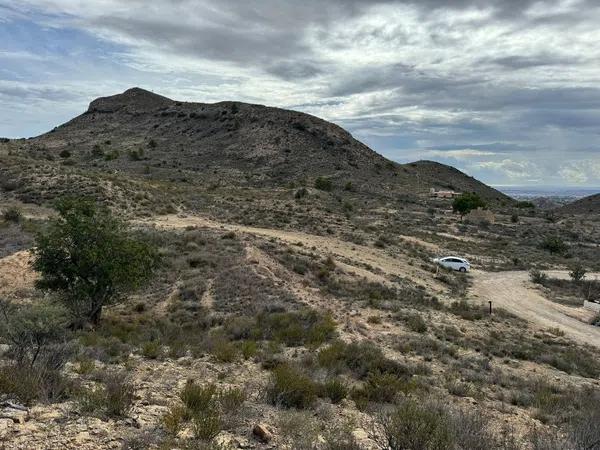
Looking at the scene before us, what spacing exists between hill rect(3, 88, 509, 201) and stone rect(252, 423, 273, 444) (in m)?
64.8

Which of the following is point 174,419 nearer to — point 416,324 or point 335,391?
point 335,391

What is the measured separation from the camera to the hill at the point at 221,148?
82188 mm

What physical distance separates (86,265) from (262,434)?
42.5 ft

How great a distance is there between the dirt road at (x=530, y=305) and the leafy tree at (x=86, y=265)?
21309 mm

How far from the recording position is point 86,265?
17.9m

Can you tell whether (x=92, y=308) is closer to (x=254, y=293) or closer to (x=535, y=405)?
(x=254, y=293)

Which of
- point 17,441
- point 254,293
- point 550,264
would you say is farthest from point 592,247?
point 17,441

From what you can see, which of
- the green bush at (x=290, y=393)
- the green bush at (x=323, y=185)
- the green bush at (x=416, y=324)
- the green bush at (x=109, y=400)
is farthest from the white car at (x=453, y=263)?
the green bush at (x=109, y=400)

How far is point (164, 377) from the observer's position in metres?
10.7

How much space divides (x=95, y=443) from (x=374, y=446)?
157 inches

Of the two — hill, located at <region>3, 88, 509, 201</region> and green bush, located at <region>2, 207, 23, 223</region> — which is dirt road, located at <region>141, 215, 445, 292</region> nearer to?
green bush, located at <region>2, 207, 23, 223</region>

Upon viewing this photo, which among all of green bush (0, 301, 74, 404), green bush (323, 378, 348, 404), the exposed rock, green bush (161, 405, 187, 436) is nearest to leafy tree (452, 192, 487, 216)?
green bush (323, 378, 348, 404)

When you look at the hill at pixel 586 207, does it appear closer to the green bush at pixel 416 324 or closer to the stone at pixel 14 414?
the green bush at pixel 416 324

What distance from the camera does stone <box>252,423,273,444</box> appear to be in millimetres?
7297
